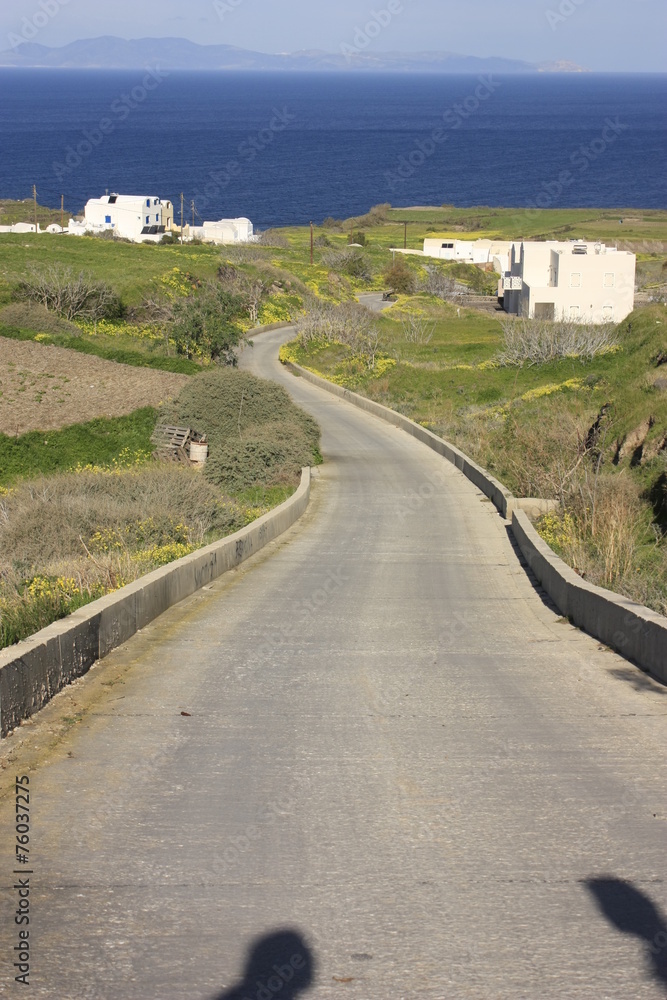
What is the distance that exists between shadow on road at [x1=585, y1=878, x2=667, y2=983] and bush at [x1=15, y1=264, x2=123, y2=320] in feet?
138

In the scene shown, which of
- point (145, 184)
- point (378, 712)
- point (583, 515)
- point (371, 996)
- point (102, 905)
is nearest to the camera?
point (371, 996)

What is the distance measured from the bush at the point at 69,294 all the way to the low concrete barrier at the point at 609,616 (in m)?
34.9

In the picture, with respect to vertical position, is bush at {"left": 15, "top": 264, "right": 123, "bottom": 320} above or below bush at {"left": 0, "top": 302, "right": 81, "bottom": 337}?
above

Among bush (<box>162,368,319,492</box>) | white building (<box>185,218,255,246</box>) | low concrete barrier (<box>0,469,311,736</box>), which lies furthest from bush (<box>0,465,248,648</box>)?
white building (<box>185,218,255,246</box>)

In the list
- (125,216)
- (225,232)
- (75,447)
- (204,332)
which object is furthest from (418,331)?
(125,216)

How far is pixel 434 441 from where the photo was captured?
105 ft

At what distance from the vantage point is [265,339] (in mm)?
59625

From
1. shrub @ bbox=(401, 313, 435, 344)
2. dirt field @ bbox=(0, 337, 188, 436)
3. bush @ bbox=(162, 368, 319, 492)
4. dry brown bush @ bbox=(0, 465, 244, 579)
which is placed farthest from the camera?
shrub @ bbox=(401, 313, 435, 344)

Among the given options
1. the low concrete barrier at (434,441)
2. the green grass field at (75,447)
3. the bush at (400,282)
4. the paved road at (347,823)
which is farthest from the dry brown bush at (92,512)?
the bush at (400,282)

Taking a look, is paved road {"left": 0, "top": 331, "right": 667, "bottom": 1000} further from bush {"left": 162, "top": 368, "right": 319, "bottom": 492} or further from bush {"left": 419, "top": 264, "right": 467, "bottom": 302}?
bush {"left": 419, "top": 264, "right": 467, "bottom": 302}

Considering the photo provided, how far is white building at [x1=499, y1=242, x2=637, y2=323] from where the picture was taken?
70.1 m

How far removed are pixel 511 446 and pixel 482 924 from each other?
22.8 m

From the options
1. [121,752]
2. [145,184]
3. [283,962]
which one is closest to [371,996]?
[283,962]

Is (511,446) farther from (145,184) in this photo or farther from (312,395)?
(145,184)
